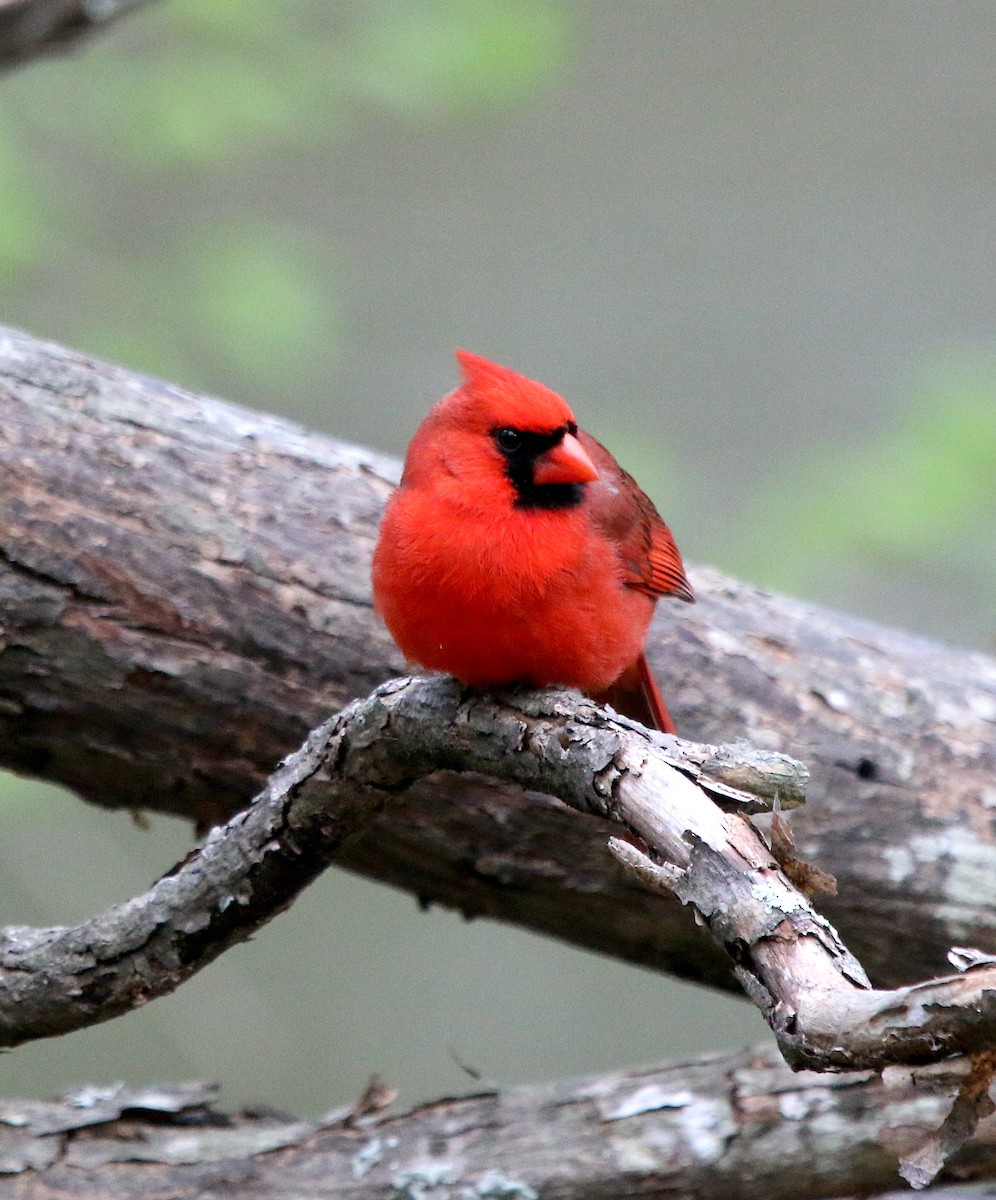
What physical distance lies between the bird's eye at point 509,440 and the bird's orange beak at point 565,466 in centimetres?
4

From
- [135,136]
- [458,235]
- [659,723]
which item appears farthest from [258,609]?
[458,235]

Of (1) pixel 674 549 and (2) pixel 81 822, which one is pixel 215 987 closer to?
(2) pixel 81 822

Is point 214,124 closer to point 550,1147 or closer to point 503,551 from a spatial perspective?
point 503,551

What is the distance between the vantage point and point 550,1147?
8.02 ft

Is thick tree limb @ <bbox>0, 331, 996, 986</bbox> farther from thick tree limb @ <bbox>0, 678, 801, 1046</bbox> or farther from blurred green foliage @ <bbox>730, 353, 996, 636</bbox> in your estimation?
blurred green foliage @ <bbox>730, 353, 996, 636</bbox>

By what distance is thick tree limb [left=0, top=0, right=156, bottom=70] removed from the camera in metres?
3.16

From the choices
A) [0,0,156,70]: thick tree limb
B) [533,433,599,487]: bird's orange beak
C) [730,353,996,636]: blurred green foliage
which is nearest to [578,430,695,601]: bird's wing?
[533,433,599,487]: bird's orange beak

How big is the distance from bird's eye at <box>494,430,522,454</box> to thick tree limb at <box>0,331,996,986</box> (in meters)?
0.66

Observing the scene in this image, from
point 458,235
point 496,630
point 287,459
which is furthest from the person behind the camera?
point 458,235

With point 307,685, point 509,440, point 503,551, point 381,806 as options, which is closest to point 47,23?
point 307,685

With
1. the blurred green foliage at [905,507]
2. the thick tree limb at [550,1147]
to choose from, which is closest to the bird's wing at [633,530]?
the thick tree limb at [550,1147]

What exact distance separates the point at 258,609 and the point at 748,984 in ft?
4.65

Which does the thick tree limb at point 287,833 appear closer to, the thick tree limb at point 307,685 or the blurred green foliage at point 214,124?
the thick tree limb at point 307,685

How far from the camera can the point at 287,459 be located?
2814mm
